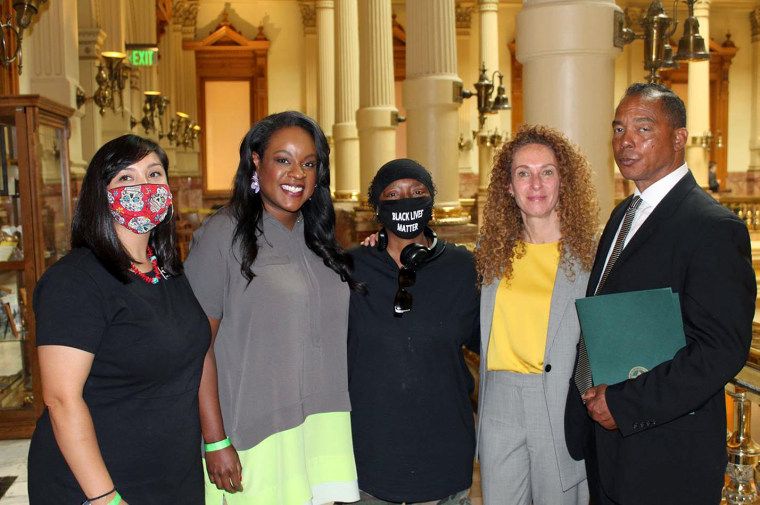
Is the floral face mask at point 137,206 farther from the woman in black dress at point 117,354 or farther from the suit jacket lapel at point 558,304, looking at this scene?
the suit jacket lapel at point 558,304

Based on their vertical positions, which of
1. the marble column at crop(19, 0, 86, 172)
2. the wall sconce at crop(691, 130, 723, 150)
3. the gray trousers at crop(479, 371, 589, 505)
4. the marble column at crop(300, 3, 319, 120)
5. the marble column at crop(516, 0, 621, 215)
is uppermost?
the marble column at crop(300, 3, 319, 120)

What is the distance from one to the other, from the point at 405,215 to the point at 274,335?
651 millimetres

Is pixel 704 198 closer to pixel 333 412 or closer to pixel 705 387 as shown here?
pixel 705 387

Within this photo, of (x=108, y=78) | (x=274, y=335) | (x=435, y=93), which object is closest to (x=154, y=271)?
(x=274, y=335)

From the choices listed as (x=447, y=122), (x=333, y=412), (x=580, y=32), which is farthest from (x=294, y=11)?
(x=333, y=412)

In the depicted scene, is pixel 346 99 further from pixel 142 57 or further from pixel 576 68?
pixel 576 68

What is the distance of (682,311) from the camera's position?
6.89ft

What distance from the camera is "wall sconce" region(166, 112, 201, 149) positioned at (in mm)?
19297

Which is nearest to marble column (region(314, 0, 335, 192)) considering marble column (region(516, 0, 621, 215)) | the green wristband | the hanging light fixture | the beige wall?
the hanging light fixture

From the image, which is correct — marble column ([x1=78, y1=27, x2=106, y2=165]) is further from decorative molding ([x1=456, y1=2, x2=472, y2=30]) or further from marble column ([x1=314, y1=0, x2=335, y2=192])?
decorative molding ([x1=456, y1=2, x2=472, y2=30])

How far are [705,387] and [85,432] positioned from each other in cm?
165

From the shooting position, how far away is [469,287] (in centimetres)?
276

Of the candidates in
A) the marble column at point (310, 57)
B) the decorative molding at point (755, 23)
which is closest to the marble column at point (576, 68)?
the marble column at point (310, 57)

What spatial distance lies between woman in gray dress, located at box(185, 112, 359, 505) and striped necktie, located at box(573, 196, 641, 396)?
793 mm
